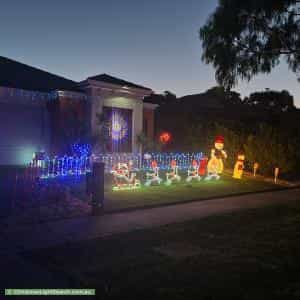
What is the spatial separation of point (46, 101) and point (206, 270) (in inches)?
470

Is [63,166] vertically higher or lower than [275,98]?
lower

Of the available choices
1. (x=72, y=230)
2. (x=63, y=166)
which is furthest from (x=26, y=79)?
(x=72, y=230)

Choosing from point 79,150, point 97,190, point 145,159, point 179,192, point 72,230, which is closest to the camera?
point 72,230

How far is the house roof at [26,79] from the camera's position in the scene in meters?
14.9

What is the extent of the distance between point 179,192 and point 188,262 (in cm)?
667

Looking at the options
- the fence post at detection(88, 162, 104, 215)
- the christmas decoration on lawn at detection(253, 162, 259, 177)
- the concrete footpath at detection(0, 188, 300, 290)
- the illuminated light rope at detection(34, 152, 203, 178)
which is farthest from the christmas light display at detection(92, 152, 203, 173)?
the fence post at detection(88, 162, 104, 215)

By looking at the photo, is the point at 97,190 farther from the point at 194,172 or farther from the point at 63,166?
the point at 194,172

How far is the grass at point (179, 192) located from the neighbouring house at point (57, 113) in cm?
336

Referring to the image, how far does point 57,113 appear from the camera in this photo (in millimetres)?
15266

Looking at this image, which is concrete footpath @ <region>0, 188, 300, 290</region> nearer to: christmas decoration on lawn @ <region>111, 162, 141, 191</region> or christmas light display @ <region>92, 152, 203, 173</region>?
christmas decoration on lawn @ <region>111, 162, 141, 191</region>

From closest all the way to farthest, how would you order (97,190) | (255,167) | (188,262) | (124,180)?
(188,262)
(97,190)
(124,180)
(255,167)

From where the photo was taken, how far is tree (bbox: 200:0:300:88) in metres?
9.28

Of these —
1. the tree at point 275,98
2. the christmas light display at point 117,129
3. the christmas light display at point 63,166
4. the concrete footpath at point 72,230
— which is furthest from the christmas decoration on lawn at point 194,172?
the tree at point 275,98

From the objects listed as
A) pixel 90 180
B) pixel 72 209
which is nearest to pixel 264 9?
pixel 90 180
